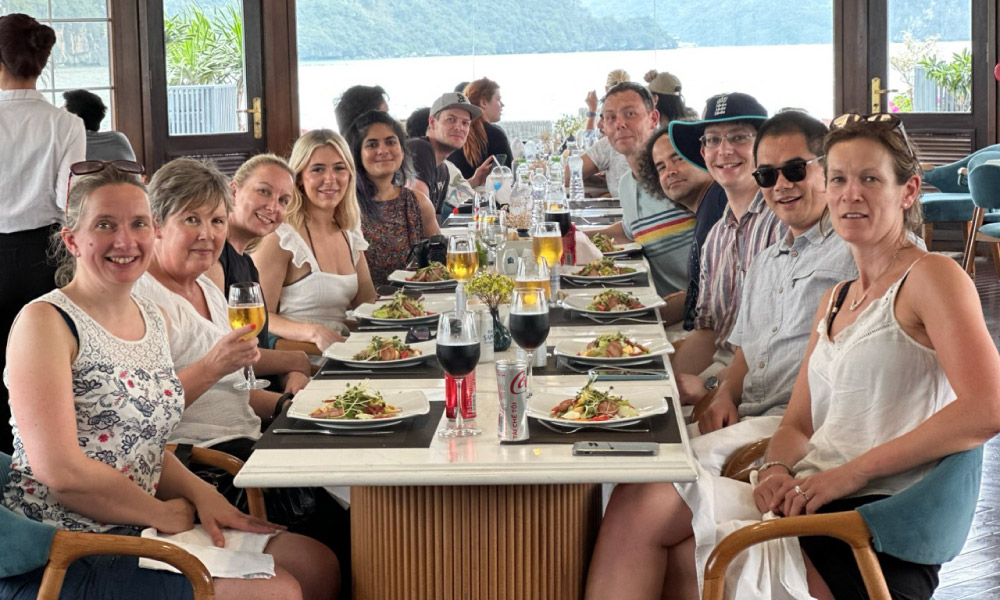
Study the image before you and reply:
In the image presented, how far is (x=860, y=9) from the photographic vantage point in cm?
863

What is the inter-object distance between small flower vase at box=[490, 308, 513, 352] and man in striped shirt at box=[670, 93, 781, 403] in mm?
651

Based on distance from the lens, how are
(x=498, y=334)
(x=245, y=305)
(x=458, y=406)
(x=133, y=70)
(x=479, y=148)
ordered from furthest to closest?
1. (x=133, y=70)
2. (x=479, y=148)
3. (x=498, y=334)
4. (x=245, y=305)
5. (x=458, y=406)

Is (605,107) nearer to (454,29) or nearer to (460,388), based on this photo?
(460,388)

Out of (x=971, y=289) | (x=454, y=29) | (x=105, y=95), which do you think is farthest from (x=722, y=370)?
(x=454, y=29)

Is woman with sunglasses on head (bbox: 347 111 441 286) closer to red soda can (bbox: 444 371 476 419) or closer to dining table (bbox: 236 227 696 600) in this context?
dining table (bbox: 236 227 696 600)

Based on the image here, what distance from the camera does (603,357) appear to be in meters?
2.49

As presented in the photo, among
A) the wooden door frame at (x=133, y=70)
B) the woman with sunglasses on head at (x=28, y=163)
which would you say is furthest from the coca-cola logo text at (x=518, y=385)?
the wooden door frame at (x=133, y=70)

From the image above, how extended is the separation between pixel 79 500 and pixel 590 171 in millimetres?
5460

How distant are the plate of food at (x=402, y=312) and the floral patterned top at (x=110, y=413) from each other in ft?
3.14

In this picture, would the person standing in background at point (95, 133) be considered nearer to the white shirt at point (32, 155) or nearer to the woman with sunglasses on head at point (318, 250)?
the white shirt at point (32, 155)

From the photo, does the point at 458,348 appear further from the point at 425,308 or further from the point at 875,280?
the point at 425,308

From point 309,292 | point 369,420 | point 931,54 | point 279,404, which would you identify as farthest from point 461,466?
point 931,54

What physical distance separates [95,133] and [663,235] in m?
3.36

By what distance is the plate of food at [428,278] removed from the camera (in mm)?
3736
